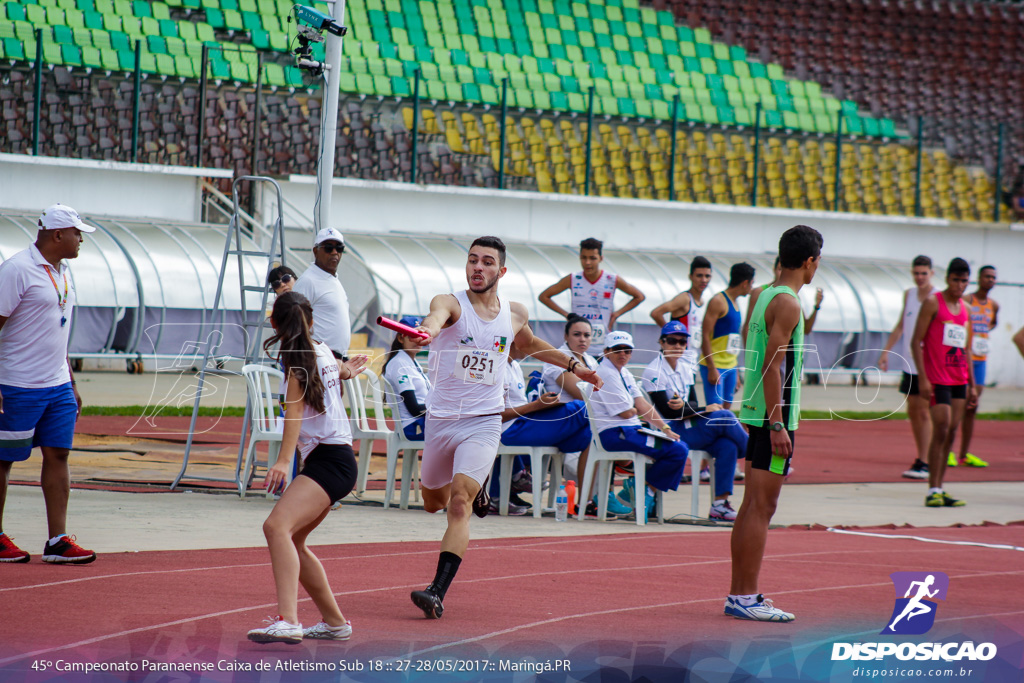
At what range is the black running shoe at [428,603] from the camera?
6121 millimetres

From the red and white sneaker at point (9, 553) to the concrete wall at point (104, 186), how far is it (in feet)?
55.7

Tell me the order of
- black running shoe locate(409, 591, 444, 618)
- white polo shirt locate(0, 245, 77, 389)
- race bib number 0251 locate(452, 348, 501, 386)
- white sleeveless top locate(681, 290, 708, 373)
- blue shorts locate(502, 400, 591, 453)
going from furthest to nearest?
white sleeveless top locate(681, 290, 708, 373), blue shorts locate(502, 400, 591, 453), white polo shirt locate(0, 245, 77, 389), race bib number 0251 locate(452, 348, 501, 386), black running shoe locate(409, 591, 444, 618)

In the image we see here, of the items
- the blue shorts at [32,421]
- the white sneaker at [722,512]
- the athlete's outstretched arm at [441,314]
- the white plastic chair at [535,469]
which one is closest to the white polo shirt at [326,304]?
the white plastic chair at [535,469]

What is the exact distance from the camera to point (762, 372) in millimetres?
6781

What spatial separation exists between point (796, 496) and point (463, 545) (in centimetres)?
644

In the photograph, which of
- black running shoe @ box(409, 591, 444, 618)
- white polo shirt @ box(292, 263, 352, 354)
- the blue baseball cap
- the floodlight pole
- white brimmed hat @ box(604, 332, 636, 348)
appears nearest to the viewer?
black running shoe @ box(409, 591, 444, 618)

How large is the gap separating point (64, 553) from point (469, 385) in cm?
255

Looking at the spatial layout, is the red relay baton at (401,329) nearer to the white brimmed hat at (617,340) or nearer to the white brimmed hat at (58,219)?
the white brimmed hat at (58,219)

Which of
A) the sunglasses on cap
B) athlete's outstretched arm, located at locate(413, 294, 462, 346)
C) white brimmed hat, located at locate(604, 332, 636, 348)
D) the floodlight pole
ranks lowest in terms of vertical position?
white brimmed hat, located at locate(604, 332, 636, 348)

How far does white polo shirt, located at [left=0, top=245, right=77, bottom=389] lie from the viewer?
7.23 metres

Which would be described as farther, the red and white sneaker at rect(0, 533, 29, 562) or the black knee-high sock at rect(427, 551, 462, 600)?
the red and white sneaker at rect(0, 533, 29, 562)

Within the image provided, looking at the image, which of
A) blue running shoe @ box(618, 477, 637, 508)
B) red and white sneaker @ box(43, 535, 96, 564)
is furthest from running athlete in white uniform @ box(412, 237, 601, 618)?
blue running shoe @ box(618, 477, 637, 508)

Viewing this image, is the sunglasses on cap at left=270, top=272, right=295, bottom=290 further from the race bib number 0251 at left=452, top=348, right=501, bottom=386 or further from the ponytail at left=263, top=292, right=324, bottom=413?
the ponytail at left=263, top=292, right=324, bottom=413

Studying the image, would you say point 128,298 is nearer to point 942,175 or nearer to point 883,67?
point 942,175
